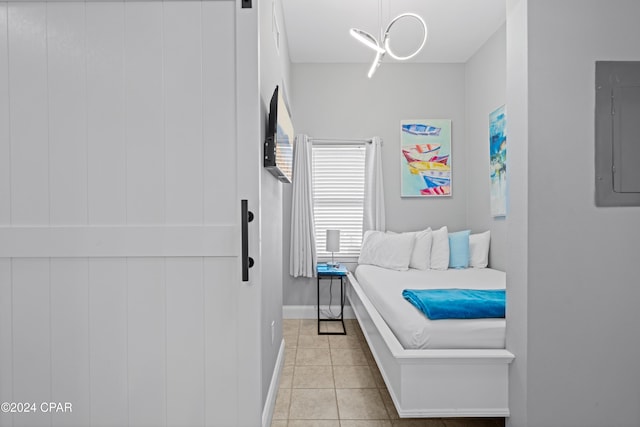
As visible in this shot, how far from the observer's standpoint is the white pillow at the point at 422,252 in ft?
13.1

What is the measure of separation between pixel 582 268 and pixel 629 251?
0.22 meters

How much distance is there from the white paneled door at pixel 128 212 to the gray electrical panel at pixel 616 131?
152 cm

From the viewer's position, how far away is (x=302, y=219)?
4.41m

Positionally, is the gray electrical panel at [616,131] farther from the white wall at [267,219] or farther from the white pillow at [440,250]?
the white pillow at [440,250]

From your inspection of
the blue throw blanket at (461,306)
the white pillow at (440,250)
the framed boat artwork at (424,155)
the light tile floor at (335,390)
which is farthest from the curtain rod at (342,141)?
the blue throw blanket at (461,306)

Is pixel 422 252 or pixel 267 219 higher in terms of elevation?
pixel 267 219

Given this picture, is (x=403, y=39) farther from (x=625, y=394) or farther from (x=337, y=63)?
(x=625, y=394)

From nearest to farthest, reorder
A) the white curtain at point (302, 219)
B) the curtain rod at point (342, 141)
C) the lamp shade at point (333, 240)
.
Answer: the lamp shade at point (333, 240), the white curtain at point (302, 219), the curtain rod at point (342, 141)

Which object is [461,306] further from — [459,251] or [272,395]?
[459,251]

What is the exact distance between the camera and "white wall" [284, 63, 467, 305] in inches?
179

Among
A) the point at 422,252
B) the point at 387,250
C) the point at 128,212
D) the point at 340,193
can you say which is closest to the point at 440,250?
the point at 422,252

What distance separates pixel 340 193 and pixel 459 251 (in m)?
1.42

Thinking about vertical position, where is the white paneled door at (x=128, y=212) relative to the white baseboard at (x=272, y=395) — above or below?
above

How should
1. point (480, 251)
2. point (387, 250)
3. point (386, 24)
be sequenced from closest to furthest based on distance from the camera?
point (386, 24) → point (480, 251) → point (387, 250)
